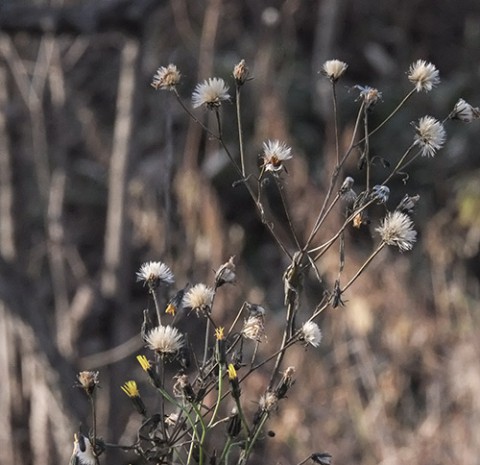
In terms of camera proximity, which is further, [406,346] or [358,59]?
[358,59]

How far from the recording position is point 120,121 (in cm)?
418

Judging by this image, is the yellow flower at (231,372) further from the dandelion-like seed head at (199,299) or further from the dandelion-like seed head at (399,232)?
the dandelion-like seed head at (399,232)

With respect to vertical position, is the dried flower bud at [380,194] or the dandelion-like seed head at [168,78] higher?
the dandelion-like seed head at [168,78]

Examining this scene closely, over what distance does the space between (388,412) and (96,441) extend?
3643 millimetres

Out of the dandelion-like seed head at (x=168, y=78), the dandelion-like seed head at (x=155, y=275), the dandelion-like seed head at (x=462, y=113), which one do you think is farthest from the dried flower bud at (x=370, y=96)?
the dandelion-like seed head at (x=155, y=275)

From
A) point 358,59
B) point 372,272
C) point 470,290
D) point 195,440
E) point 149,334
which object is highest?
point 358,59

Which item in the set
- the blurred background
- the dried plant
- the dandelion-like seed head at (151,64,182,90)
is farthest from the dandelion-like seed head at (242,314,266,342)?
the blurred background

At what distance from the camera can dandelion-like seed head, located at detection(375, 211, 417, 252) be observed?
1.36 m

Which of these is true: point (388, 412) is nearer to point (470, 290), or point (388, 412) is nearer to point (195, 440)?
point (470, 290)

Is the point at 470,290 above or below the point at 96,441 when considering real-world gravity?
above

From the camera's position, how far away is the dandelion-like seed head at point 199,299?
142 cm

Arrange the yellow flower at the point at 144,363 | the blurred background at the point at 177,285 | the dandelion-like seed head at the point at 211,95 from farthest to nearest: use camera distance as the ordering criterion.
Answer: the blurred background at the point at 177,285
the dandelion-like seed head at the point at 211,95
the yellow flower at the point at 144,363

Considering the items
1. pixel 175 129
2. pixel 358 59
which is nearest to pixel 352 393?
pixel 175 129

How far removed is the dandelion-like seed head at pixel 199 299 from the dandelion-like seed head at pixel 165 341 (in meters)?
0.08
